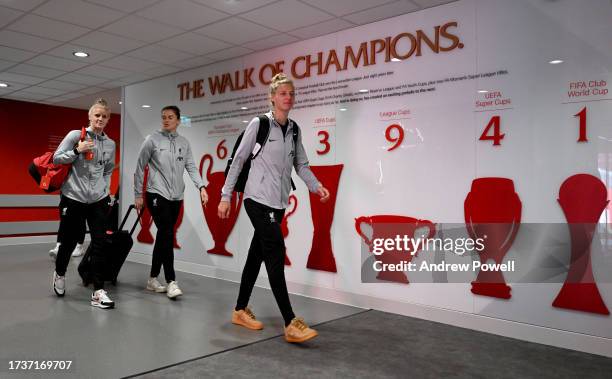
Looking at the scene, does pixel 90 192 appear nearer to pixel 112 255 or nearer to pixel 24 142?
pixel 112 255

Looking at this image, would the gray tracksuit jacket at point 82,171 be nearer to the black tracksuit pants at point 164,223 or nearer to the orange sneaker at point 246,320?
the black tracksuit pants at point 164,223

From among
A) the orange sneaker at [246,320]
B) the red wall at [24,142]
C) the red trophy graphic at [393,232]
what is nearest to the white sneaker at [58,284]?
the orange sneaker at [246,320]

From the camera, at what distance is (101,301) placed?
11.5ft

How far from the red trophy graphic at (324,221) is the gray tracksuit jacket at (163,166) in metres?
1.21

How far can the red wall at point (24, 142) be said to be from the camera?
8438 mm

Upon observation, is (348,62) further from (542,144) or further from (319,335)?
(319,335)

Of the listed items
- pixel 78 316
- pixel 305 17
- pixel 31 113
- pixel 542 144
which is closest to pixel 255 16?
pixel 305 17

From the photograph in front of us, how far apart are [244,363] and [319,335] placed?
29.2 inches

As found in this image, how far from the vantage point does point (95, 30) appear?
4621 millimetres

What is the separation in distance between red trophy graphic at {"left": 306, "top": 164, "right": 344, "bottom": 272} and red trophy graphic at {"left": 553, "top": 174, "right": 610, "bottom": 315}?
6.43ft

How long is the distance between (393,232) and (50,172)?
9.36 ft

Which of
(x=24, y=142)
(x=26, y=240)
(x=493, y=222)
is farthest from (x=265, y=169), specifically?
(x=24, y=142)

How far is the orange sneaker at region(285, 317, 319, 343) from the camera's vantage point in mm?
2762

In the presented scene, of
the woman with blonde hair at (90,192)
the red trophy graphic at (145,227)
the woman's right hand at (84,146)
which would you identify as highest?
the woman's right hand at (84,146)
